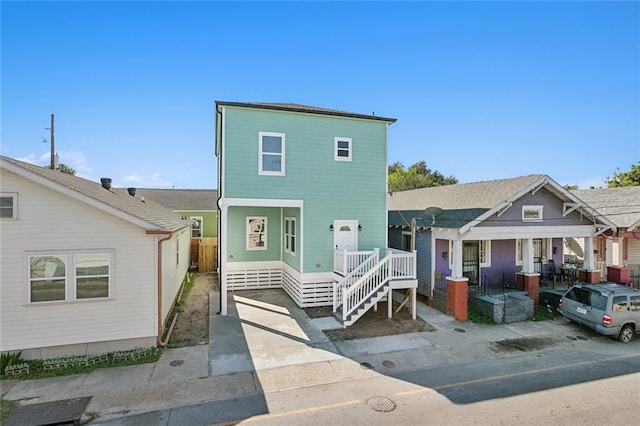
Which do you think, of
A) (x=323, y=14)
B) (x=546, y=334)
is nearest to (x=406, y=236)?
(x=546, y=334)

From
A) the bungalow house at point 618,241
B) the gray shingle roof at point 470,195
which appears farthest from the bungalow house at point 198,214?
the bungalow house at point 618,241

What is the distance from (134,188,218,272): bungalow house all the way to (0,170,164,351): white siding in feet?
35.2

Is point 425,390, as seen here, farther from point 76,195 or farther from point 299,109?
point 299,109

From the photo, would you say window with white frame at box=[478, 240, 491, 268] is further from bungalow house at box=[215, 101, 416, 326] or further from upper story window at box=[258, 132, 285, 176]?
upper story window at box=[258, 132, 285, 176]

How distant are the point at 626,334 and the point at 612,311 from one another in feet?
3.19

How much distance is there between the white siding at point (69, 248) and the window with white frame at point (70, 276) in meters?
0.16

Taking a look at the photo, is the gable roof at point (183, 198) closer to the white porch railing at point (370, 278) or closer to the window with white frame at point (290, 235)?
the window with white frame at point (290, 235)

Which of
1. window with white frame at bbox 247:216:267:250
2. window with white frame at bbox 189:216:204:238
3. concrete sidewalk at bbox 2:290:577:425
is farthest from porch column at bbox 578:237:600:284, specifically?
window with white frame at bbox 189:216:204:238

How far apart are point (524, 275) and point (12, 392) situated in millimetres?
16445

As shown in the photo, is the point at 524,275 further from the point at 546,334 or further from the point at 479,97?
the point at 479,97

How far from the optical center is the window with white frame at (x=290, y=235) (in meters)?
13.9

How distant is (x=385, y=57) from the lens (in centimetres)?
1357

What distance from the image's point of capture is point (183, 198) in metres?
27.1

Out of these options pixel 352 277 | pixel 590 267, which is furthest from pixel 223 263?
pixel 590 267
